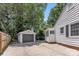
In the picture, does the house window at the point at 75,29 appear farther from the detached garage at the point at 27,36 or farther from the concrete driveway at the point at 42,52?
the detached garage at the point at 27,36

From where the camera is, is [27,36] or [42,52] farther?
[27,36]

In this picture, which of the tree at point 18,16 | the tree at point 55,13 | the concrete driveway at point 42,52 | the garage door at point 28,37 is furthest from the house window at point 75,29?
the tree at point 55,13

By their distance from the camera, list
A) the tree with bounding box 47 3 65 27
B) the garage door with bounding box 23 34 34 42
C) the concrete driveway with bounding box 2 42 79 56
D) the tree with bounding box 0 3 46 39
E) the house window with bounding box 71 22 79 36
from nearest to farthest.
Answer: the concrete driveway with bounding box 2 42 79 56, the house window with bounding box 71 22 79 36, the garage door with bounding box 23 34 34 42, the tree with bounding box 0 3 46 39, the tree with bounding box 47 3 65 27

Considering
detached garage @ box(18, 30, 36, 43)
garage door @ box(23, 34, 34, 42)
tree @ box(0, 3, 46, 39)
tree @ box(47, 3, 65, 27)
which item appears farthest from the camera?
tree @ box(47, 3, 65, 27)

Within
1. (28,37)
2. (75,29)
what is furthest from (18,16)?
(75,29)

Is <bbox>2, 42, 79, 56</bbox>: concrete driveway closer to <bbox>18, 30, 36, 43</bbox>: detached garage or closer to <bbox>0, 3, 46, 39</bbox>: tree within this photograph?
<bbox>18, 30, 36, 43</bbox>: detached garage

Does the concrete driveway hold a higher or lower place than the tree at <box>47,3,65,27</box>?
lower

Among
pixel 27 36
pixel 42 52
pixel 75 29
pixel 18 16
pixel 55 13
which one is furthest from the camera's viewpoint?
pixel 55 13

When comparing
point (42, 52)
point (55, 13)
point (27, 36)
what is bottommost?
point (42, 52)

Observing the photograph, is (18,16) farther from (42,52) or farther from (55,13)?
(42,52)

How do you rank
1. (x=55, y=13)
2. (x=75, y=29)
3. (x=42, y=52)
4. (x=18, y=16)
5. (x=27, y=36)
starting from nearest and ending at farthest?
1. (x=42, y=52)
2. (x=75, y=29)
3. (x=27, y=36)
4. (x=18, y=16)
5. (x=55, y=13)

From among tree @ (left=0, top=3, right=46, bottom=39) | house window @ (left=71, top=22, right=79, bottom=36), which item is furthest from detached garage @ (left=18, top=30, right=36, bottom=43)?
house window @ (left=71, top=22, right=79, bottom=36)

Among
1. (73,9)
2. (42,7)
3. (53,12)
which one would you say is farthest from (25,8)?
(73,9)

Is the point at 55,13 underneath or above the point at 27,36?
above
